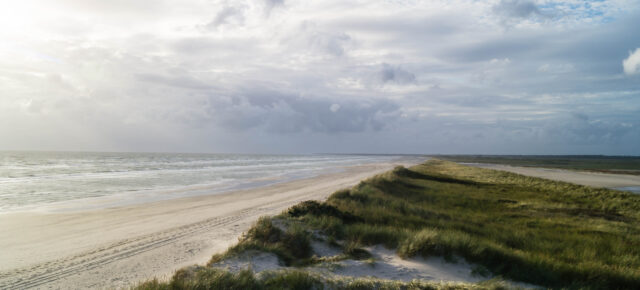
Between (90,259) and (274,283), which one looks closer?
(274,283)

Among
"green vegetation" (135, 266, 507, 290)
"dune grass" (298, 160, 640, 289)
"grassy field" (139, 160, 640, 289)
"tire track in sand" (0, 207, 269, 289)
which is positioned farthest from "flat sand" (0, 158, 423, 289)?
"dune grass" (298, 160, 640, 289)

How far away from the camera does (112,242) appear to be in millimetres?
10773

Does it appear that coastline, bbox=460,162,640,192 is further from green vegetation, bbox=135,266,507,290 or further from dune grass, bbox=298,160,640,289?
green vegetation, bbox=135,266,507,290

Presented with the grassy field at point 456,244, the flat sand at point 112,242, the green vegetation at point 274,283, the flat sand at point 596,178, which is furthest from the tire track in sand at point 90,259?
the flat sand at point 596,178

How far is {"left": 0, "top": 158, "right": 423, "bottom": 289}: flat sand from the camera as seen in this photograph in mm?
7750

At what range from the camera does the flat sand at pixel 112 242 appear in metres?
7.75

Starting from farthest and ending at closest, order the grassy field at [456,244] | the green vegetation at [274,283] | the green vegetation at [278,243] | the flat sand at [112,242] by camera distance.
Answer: the green vegetation at [278,243] → the flat sand at [112,242] → the grassy field at [456,244] → the green vegetation at [274,283]

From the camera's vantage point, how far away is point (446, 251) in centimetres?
827

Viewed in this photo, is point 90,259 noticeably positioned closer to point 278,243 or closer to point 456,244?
point 278,243

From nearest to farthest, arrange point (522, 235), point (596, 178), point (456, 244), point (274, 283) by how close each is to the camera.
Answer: point (274, 283), point (456, 244), point (522, 235), point (596, 178)

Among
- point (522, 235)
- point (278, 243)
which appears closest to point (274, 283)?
point (278, 243)

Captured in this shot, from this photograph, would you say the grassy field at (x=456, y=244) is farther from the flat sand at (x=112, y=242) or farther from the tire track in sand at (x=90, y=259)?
the tire track in sand at (x=90, y=259)

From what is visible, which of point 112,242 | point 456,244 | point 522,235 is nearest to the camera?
point 456,244

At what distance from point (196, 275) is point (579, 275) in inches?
331
